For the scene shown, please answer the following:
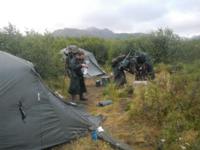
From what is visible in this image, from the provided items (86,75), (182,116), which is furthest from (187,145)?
(86,75)

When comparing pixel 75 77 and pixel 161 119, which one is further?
pixel 75 77

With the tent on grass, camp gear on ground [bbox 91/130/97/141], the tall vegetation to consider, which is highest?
the tall vegetation

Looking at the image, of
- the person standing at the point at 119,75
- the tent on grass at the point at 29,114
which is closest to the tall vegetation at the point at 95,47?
the person standing at the point at 119,75

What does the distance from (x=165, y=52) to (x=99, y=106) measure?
11368 mm

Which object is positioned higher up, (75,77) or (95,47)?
(95,47)

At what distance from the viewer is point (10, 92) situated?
7.15 m

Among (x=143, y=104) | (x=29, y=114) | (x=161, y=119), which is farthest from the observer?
(x=143, y=104)

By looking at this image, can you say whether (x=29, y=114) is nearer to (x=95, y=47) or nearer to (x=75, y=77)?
(x=75, y=77)

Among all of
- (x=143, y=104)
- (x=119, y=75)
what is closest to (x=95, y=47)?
(x=119, y=75)

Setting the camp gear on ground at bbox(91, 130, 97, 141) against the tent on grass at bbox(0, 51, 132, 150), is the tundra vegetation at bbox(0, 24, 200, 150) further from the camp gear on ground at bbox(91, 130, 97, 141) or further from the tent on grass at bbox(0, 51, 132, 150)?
the tent on grass at bbox(0, 51, 132, 150)

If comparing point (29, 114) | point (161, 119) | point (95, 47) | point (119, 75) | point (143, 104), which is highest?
point (95, 47)

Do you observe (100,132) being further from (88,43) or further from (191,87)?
(88,43)

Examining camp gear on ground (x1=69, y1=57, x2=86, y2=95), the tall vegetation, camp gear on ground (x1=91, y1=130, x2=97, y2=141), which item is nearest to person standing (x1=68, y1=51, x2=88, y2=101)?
camp gear on ground (x1=69, y1=57, x2=86, y2=95)

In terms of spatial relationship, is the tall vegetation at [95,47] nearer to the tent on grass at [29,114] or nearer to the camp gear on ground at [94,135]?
the tent on grass at [29,114]
